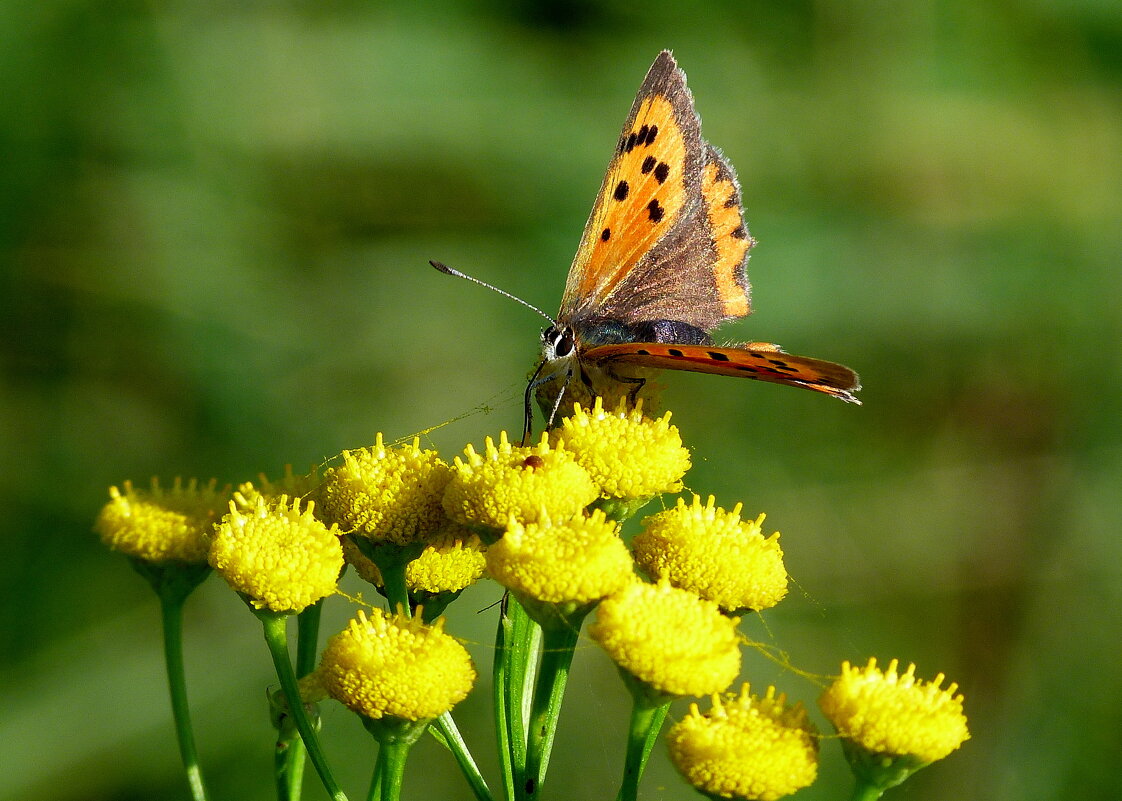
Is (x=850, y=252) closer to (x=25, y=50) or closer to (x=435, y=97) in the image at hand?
(x=435, y=97)

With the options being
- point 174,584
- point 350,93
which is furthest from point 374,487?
point 350,93

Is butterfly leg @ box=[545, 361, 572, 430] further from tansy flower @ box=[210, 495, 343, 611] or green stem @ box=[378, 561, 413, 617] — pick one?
tansy flower @ box=[210, 495, 343, 611]

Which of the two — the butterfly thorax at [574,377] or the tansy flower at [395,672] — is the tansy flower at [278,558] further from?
the butterfly thorax at [574,377]

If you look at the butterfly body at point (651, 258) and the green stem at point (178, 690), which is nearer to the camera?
the green stem at point (178, 690)

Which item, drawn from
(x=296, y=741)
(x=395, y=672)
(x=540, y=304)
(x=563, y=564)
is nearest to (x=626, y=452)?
(x=563, y=564)

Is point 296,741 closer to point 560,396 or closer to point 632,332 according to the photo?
point 560,396

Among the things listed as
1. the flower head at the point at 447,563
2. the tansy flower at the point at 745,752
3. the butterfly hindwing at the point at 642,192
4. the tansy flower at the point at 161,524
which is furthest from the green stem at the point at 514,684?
the butterfly hindwing at the point at 642,192

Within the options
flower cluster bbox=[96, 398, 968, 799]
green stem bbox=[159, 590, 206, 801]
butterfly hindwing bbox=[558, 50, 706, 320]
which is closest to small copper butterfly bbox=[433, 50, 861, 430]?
butterfly hindwing bbox=[558, 50, 706, 320]

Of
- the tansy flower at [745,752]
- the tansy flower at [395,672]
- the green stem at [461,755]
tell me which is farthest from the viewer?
the green stem at [461,755]
